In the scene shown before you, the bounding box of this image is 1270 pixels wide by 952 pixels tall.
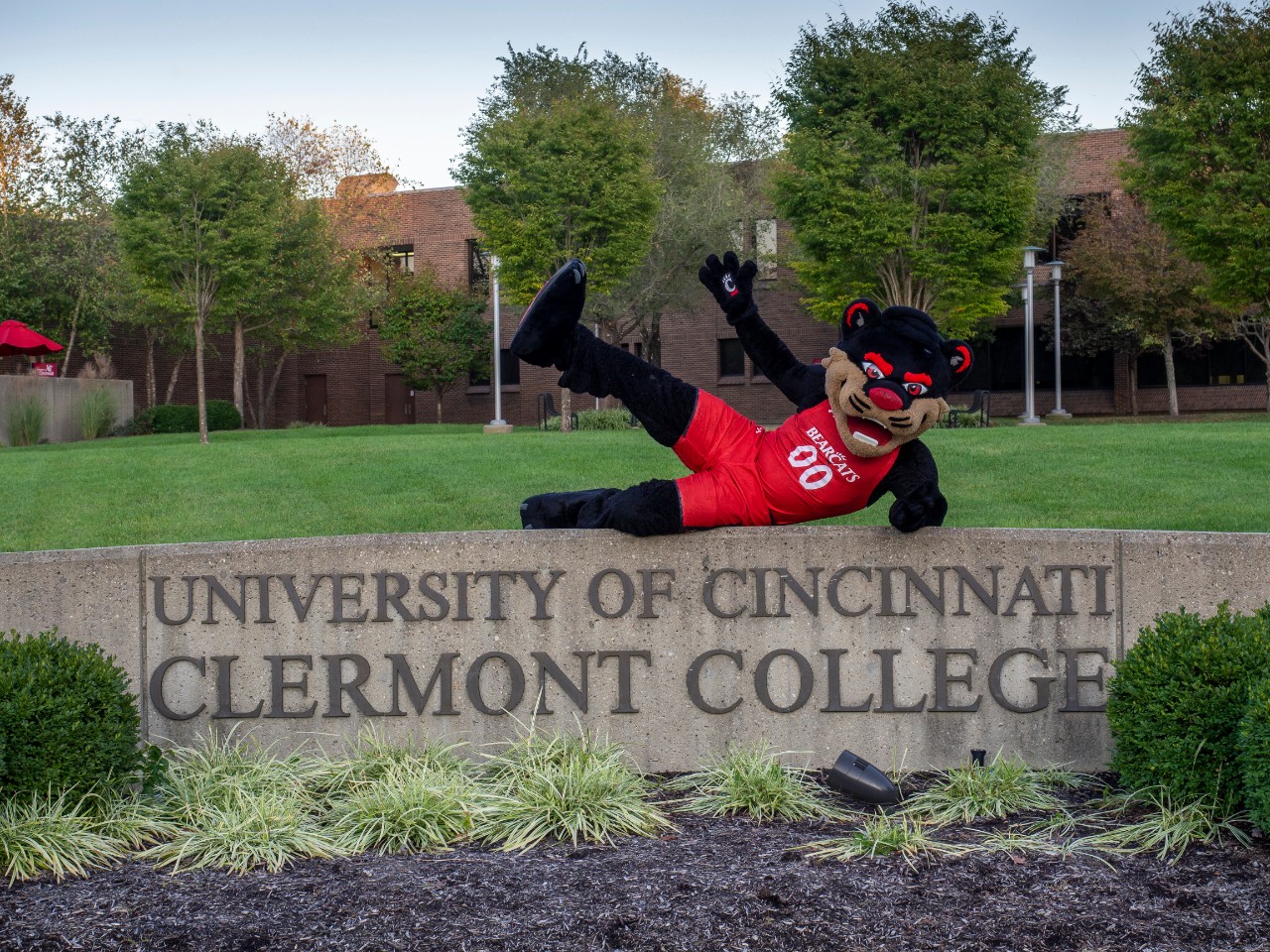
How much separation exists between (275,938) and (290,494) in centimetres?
791

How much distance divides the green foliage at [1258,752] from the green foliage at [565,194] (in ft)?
67.7

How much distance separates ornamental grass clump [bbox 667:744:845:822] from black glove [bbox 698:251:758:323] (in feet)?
5.80

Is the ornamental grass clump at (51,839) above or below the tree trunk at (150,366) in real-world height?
below

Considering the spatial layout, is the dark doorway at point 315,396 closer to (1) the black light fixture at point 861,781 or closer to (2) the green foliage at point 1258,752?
(1) the black light fixture at point 861,781

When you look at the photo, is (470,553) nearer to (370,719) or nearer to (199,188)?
(370,719)

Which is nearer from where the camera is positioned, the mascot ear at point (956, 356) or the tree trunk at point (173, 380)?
the mascot ear at point (956, 356)

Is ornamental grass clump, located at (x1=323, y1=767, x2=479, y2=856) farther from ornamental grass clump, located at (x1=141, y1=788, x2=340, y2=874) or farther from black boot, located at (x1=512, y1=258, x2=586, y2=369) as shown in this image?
black boot, located at (x1=512, y1=258, x2=586, y2=369)

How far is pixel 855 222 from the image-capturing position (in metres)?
23.7

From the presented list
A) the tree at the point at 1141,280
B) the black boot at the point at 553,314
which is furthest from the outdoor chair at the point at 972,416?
the black boot at the point at 553,314

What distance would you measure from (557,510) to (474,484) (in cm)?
604

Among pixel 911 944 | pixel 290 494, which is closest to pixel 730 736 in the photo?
pixel 911 944

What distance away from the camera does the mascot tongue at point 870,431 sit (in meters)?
4.71

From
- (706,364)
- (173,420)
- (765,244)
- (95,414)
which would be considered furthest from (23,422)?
(765,244)

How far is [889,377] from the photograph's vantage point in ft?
15.4
